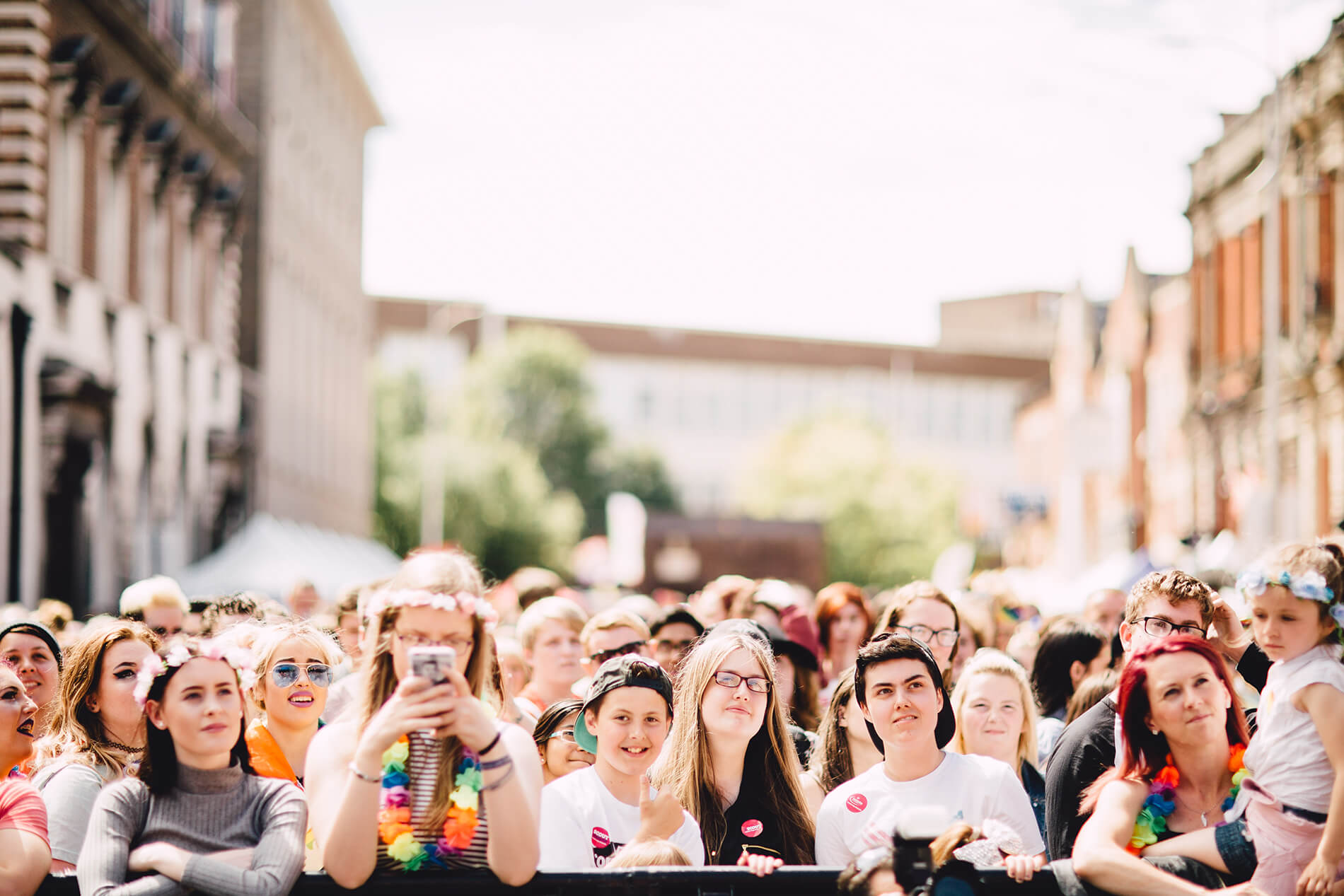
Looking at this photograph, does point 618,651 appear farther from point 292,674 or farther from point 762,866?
point 762,866

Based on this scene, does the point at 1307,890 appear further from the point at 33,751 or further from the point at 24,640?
the point at 24,640

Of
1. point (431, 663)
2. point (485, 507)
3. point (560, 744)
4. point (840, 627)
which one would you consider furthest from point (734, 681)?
point (485, 507)

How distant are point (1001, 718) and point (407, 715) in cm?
333

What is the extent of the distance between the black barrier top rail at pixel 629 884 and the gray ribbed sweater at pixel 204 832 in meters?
0.13

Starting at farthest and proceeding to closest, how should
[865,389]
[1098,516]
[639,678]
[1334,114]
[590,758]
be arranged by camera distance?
[865,389]
[1098,516]
[1334,114]
[590,758]
[639,678]

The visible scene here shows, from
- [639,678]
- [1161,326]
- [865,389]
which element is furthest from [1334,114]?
[865,389]

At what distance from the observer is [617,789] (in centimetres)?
522

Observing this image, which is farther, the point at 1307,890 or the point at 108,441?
the point at 108,441

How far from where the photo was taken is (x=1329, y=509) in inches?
1086

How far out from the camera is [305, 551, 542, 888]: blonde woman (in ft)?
13.3

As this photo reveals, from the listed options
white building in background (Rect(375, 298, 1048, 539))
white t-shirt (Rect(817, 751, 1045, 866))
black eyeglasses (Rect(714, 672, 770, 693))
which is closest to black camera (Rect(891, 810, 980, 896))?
white t-shirt (Rect(817, 751, 1045, 866))

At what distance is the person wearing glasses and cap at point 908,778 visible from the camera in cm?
499

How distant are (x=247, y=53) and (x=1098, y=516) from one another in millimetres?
30898

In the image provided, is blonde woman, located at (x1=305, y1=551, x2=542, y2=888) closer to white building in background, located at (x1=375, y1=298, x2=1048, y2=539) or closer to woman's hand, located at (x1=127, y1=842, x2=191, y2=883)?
woman's hand, located at (x1=127, y1=842, x2=191, y2=883)
